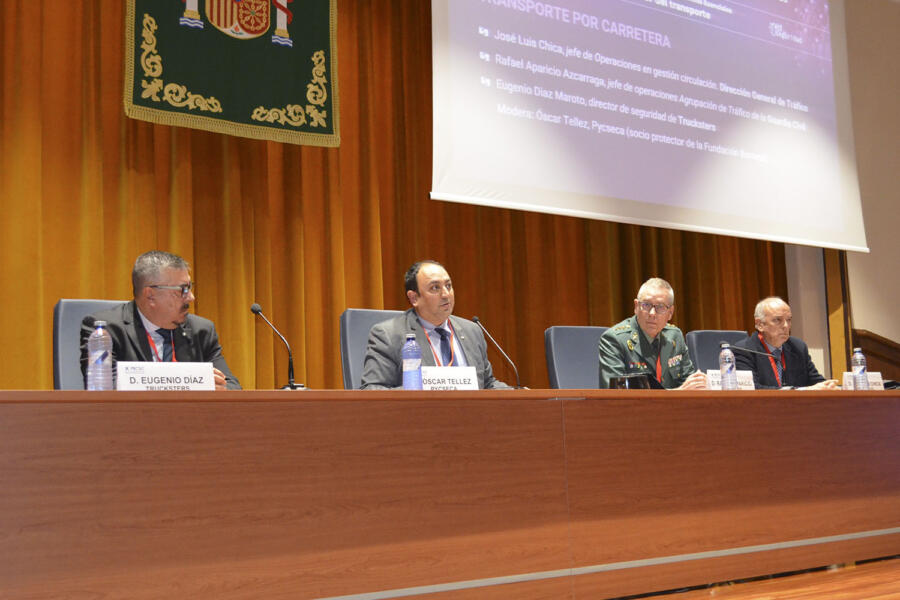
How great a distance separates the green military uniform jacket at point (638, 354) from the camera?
3117 mm

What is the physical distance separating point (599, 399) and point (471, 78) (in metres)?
1.77

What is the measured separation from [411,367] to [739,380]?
1.05 m

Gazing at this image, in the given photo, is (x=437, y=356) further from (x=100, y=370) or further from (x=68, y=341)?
(x=100, y=370)

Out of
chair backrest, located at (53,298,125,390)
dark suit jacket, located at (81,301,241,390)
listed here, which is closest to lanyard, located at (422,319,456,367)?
dark suit jacket, located at (81,301,241,390)

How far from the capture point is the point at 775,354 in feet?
11.8

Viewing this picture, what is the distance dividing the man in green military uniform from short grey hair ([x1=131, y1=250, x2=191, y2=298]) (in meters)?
1.52

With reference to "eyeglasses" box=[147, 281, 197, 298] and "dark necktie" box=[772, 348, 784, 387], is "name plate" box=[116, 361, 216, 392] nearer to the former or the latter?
"eyeglasses" box=[147, 281, 197, 298]

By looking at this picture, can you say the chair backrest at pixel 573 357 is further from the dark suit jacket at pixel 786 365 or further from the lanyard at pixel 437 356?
the dark suit jacket at pixel 786 365

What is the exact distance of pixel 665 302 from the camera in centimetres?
315

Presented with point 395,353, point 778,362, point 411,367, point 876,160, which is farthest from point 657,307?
point 876,160

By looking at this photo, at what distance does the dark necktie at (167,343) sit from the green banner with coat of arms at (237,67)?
122cm

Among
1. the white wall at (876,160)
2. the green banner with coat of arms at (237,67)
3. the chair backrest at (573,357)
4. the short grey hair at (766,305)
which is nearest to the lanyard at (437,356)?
the chair backrest at (573,357)

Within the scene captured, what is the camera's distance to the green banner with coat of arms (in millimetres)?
3422

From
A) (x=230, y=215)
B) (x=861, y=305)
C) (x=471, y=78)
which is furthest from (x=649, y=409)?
(x=861, y=305)
